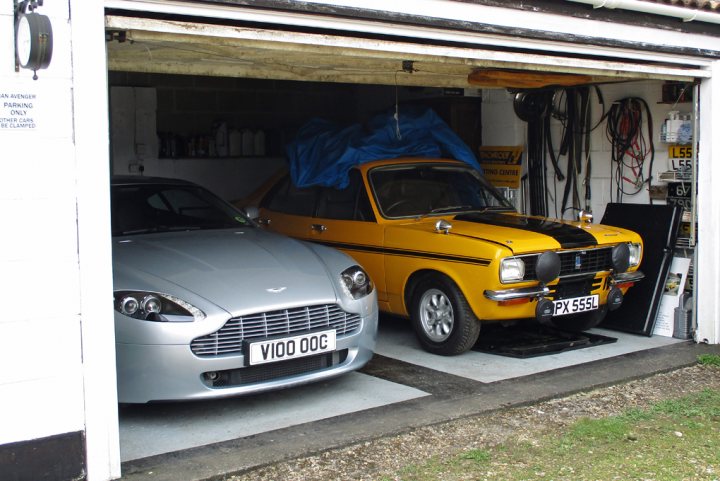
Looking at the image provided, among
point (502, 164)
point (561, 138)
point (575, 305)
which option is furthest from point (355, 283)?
point (502, 164)

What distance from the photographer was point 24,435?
4.19 metres

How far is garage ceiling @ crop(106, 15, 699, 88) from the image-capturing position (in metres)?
4.65

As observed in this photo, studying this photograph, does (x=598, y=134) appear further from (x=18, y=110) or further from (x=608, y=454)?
(x=18, y=110)

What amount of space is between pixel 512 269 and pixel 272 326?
6.83 ft

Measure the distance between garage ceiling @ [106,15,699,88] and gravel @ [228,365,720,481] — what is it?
238 centimetres

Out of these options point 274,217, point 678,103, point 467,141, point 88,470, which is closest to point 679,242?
point 678,103

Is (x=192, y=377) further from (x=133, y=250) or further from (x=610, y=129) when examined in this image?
(x=610, y=129)

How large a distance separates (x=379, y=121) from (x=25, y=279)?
5165 millimetres

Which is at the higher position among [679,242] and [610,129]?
[610,129]

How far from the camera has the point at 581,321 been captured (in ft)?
26.1

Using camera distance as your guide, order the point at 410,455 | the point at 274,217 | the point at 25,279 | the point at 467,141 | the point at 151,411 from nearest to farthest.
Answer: the point at 25,279 → the point at 410,455 → the point at 151,411 → the point at 274,217 → the point at 467,141

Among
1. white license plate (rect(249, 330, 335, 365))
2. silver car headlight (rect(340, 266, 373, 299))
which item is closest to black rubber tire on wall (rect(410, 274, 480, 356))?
silver car headlight (rect(340, 266, 373, 299))

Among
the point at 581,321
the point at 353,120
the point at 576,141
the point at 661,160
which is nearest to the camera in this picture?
the point at 581,321

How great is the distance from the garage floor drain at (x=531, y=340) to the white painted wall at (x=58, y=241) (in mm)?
3803
